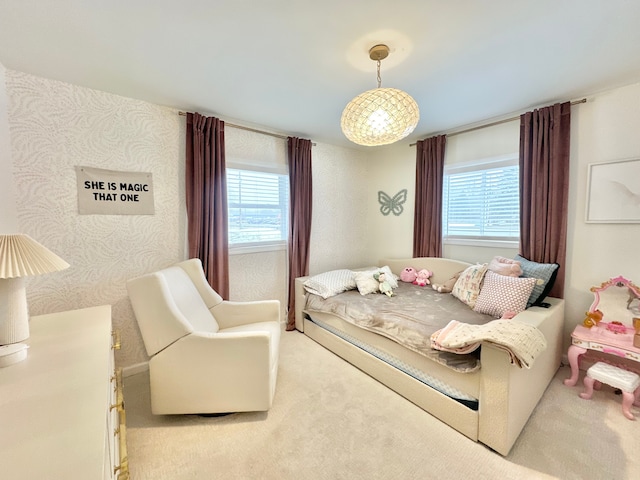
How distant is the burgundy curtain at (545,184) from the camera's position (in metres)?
2.33

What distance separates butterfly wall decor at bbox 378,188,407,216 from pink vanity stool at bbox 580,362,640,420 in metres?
2.38

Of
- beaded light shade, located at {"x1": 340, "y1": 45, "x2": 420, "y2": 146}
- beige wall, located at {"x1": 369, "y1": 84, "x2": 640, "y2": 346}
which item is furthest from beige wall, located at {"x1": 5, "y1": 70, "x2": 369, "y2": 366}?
beige wall, located at {"x1": 369, "y1": 84, "x2": 640, "y2": 346}

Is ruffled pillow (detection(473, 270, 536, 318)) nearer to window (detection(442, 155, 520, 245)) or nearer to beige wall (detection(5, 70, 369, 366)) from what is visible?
window (detection(442, 155, 520, 245))

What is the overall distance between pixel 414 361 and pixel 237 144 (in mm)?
2613

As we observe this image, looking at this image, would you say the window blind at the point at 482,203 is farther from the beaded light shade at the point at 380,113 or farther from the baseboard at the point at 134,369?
the baseboard at the point at 134,369

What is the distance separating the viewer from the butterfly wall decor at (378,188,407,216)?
3639mm

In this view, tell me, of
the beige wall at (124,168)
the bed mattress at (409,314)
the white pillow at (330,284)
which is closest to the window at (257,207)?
the beige wall at (124,168)

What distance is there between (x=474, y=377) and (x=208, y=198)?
99.2 inches

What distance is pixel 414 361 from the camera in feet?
6.30

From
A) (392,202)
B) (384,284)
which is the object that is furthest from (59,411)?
(392,202)

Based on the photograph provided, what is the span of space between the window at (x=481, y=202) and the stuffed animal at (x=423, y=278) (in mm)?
462

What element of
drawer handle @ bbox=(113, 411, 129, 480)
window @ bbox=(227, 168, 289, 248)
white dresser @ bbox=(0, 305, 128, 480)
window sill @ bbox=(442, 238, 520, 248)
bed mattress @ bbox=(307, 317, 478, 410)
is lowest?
bed mattress @ bbox=(307, 317, 478, 410)

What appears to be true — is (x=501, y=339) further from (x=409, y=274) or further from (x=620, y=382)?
(x=409, y=274)

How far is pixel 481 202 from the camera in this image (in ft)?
9.64
